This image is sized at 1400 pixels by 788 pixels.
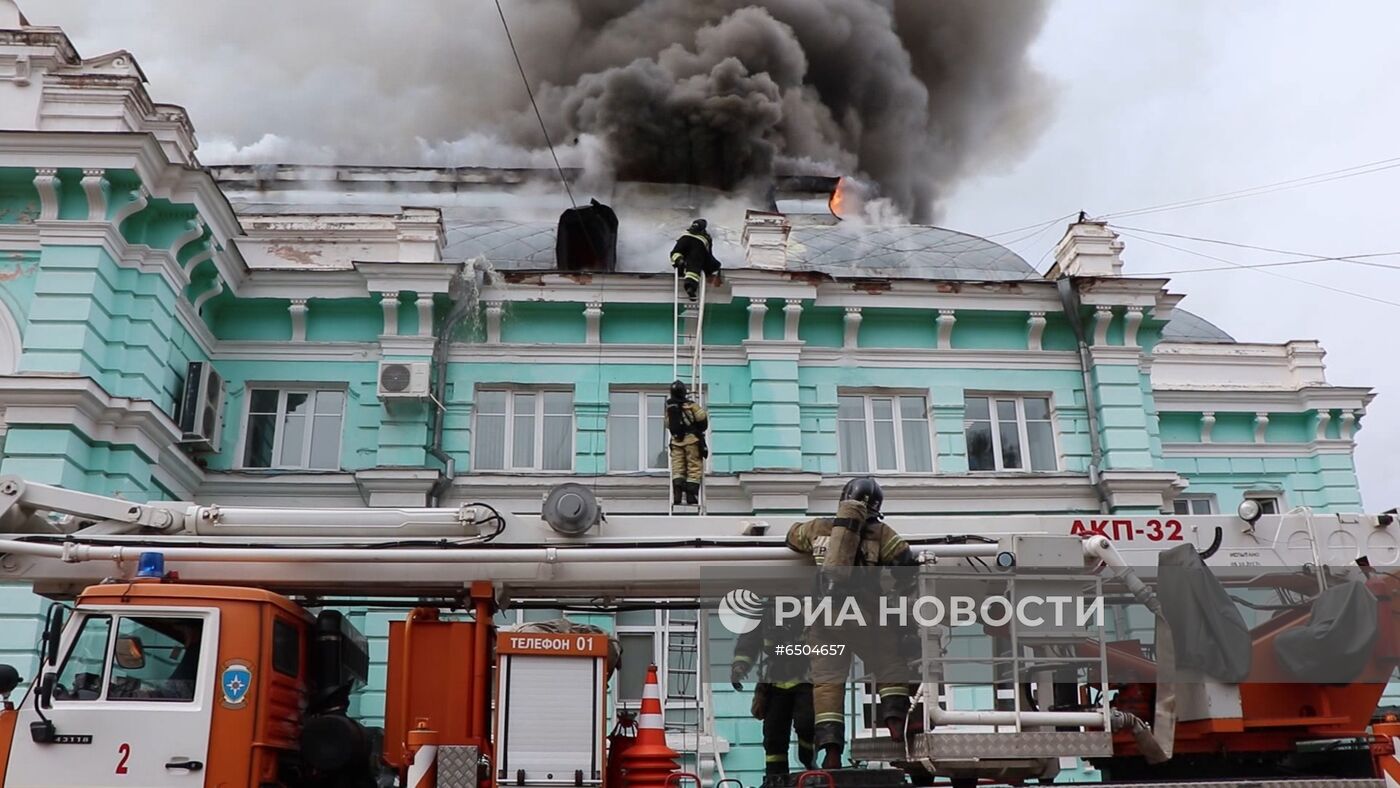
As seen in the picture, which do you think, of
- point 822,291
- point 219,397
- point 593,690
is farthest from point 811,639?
point 219,397

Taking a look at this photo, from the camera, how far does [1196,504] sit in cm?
2022

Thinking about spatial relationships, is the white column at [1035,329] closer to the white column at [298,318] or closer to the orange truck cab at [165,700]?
the white column at [298,318]

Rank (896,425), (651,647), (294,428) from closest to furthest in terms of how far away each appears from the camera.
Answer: (651,647) < (294,428) < (896,425)

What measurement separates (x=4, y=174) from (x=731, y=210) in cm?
1453

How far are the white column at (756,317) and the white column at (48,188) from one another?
9.15 metres

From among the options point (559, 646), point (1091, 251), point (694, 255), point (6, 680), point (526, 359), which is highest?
point (1091, 251)

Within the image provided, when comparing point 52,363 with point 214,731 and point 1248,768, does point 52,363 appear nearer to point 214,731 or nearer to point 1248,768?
point 214,731

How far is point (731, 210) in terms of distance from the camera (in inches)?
1025

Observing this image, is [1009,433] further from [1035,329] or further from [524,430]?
[524,430]

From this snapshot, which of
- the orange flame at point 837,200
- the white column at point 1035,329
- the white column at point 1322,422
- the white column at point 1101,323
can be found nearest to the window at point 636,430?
the white column at point 1035,329

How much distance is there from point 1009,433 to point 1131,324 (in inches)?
97.0

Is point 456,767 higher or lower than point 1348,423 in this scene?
lower

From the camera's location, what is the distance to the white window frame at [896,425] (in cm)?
1770

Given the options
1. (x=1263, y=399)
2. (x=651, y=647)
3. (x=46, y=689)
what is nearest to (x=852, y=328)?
(x=651, y=647)
